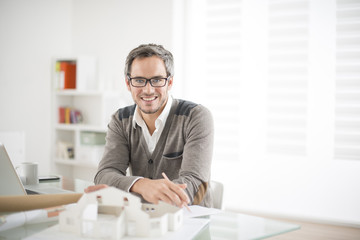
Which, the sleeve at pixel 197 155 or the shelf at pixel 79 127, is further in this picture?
the shelf at pixel 79 127

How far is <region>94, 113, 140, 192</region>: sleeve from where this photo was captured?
5.43 feet

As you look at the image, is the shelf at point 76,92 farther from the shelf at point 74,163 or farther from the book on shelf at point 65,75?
the shelf at point 74,163

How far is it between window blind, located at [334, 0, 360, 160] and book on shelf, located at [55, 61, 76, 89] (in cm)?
279

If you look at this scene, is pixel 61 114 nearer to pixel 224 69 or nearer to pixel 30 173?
pixel 224 69

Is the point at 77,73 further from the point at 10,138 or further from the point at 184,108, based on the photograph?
the point at 184,108

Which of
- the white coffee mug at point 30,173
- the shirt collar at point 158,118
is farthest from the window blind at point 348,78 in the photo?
the white coffee mug at point 30,173

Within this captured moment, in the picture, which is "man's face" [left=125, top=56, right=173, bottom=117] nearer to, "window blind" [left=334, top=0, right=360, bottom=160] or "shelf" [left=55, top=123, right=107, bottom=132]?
"window blind" [left=334, top=0, right=360, bottom=160]

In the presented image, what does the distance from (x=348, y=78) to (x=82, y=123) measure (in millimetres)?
2923

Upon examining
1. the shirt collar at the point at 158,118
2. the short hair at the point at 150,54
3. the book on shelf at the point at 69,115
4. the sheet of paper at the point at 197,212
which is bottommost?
the sheet of paper at the point at 197,212

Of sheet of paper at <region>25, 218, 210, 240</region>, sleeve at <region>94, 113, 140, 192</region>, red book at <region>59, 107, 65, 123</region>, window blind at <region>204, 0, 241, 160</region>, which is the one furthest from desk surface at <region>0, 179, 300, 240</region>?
red book at <region>59, 107, 65, 123</region>

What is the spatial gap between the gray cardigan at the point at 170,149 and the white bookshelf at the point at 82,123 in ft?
6.99

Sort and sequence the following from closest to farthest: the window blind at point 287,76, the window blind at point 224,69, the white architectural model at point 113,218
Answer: the white architectural model at point 113,218, the window blind at point 287,76, the window blind at point 224,69

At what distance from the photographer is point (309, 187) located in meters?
3.64

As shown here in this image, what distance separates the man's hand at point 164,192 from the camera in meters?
1.40
